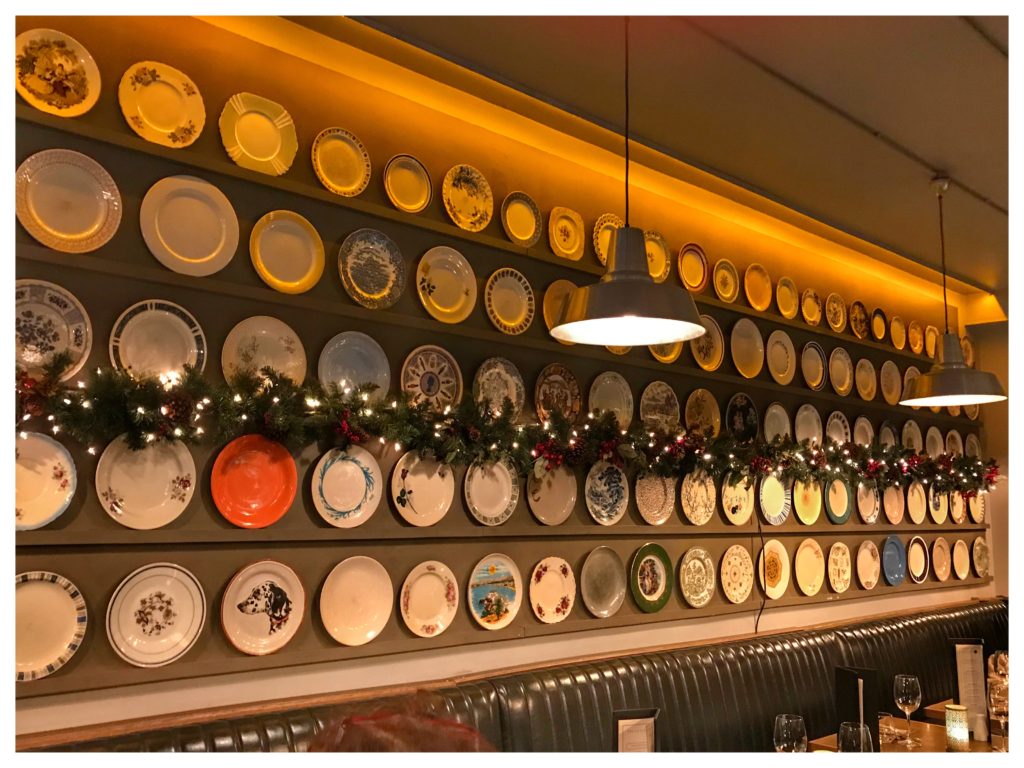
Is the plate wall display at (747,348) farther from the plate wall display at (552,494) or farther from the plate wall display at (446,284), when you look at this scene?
the plate wall display at (446,284)

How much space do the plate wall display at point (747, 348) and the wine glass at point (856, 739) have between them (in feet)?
6.23

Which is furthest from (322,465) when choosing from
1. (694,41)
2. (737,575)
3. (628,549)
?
(737,575)

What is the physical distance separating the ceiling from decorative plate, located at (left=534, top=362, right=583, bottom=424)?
90 cm

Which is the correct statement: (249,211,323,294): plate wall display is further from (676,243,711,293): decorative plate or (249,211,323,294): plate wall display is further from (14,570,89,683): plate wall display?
(676,243,711,293): decorative plate

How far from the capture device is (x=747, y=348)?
13.1 feet

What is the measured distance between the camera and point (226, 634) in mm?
2215

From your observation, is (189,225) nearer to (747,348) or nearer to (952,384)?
(747,348)

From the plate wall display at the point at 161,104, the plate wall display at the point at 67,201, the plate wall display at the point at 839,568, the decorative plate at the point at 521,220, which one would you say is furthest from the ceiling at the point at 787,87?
the plate wall display at the point at 839,568

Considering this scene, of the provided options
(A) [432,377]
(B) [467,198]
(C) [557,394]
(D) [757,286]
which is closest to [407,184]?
(B) [467,198]

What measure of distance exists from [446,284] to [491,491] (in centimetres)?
71

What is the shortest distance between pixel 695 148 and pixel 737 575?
182 cm

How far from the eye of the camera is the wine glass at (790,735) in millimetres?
2291

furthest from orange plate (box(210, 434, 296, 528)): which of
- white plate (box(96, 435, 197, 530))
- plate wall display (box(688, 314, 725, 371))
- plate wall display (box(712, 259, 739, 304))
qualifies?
plate wall display (box(712, 259, 739, 304))

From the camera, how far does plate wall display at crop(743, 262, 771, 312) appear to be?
4.07m
